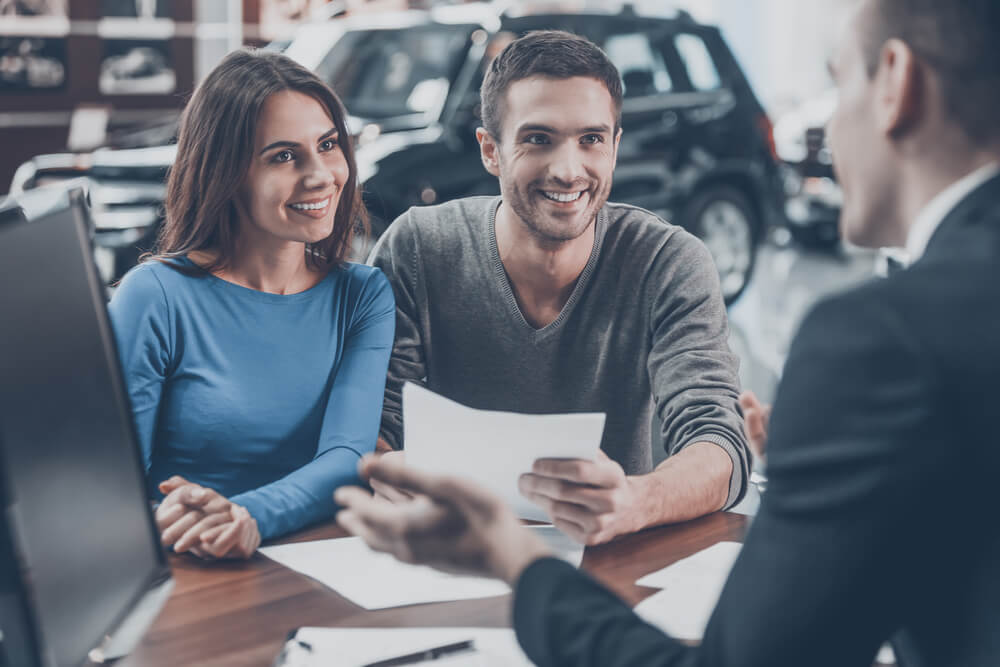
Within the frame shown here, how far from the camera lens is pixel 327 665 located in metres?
1.00

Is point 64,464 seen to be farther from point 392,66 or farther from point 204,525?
point 392,66

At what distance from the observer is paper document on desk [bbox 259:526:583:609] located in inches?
45.9

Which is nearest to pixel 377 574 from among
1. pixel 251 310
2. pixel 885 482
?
pixel 251 310

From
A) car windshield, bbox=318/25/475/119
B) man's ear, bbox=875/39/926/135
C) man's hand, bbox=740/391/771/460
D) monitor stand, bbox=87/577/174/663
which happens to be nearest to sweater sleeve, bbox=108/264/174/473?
monitor stand, bbox=87/577/174/663

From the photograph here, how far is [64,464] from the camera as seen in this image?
32.5 inches

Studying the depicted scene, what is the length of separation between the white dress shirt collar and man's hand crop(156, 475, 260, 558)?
0.86m

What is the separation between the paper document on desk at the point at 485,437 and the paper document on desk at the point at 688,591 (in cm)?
18

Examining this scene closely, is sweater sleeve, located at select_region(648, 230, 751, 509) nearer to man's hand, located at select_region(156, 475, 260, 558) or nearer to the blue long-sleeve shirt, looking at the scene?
the blue long-sleeve shirt

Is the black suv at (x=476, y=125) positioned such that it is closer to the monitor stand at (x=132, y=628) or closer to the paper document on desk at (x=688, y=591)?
the paper document on desk at (x=688, y=591)

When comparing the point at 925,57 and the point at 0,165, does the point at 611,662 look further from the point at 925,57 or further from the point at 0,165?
the point at 0,165

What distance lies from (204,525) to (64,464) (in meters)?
0.45

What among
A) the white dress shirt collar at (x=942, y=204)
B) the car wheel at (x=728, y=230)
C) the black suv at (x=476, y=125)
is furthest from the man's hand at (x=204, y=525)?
the car wheel at (x=728, y=230)

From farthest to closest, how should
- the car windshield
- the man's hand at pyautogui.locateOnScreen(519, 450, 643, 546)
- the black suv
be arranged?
the car windshield < the black suv < the man's hand at pyautogui.locateOnScreen(519, 450, 643, 546)

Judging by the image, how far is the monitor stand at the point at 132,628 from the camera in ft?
3.25
